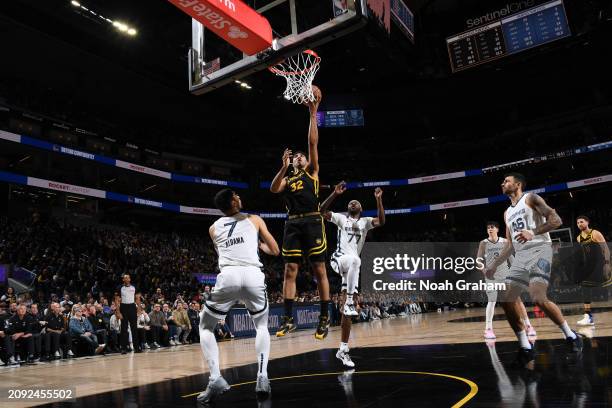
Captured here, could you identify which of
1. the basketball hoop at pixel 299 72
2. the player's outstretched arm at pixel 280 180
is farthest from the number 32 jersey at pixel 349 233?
the basketball hoop at pixel 299 72

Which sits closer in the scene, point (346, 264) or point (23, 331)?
point (346, 264)

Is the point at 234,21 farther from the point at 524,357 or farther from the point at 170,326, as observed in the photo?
the point at 170,326

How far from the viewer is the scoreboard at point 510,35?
21.8 m

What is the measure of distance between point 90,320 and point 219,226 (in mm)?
10231

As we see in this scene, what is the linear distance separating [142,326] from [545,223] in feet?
39.8

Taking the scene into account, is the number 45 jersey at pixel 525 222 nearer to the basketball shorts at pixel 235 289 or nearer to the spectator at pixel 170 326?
the basketball shorts at pixel 235 289

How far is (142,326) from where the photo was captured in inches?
596

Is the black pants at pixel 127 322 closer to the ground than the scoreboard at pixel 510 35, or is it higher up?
closer to the ground

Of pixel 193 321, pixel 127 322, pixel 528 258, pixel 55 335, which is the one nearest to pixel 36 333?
pixel 55 335

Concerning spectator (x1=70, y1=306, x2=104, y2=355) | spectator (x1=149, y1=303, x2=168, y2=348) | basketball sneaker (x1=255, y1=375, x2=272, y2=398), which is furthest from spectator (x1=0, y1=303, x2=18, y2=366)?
basketball sneaker (x1=255, y1=375, x2=272, y2=398)

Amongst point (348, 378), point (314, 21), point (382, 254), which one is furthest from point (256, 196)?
point (348, 378)

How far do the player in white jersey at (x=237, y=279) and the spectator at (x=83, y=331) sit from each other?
9.15 m

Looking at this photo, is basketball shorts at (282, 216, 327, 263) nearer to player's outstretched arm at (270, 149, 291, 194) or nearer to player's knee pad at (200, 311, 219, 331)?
player's outstretched arm at (270, 149, 291, 194)

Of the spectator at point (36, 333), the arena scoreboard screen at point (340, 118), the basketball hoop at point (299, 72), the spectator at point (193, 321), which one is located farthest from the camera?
the arena scoreboard screen at point (340, 118)
